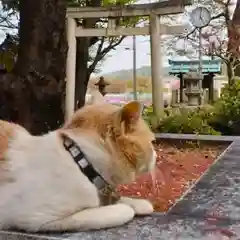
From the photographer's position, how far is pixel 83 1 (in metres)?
7.96

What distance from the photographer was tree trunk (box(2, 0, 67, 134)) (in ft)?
11.1

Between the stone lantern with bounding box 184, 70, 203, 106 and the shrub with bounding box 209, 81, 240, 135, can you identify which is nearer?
the shrub with bounding box 209, 81, 240, 135

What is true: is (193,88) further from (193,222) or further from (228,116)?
(193,222)

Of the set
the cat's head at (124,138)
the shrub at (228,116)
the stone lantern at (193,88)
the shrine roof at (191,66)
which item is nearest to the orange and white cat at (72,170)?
the cat's head at (124,138)

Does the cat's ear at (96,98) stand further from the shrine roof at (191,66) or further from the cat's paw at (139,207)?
the shrine roof at (191,66)

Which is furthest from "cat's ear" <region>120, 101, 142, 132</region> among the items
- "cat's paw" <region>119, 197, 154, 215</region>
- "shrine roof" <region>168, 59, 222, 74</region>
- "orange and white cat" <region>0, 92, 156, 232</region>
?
"shrine roof" <region>168, 59, 222, 74</region>

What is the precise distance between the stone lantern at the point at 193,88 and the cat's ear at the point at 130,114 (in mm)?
8544

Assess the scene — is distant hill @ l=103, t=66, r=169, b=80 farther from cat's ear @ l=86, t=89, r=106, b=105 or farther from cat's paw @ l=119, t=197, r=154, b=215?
cat's paw @ l=119, t=197, r=154, b=215

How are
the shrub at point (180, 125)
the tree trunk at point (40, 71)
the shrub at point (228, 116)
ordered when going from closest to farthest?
the tree trunk at point (40, 71) → the shrub at point (180, 125) → the shrub at point (228, 116)

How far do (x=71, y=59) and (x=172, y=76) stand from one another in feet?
23.5

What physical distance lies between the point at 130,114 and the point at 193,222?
506mm

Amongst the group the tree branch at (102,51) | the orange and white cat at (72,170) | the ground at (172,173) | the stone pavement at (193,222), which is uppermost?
the tree branch at (102,51)

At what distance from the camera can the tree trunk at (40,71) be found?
3391 mm

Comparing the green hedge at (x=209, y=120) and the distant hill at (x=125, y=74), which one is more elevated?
the distant hill at (x=125, y=74)
